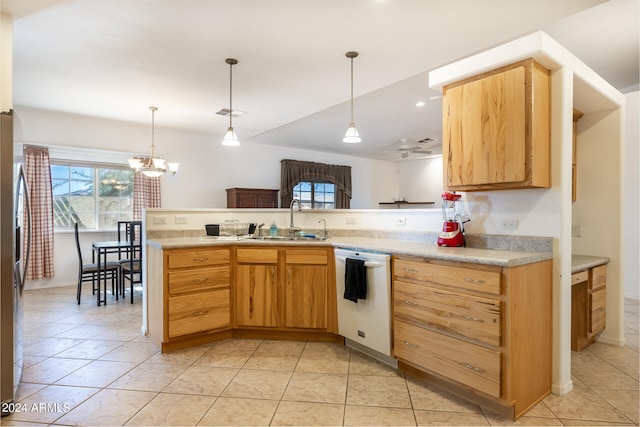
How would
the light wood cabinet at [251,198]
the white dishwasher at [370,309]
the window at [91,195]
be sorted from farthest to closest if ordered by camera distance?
1. the light wood cabinet at [251,198]
2. the window at [91,195]
3. the white dishwasher at [370,309]

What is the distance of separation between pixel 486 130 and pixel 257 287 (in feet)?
7.11

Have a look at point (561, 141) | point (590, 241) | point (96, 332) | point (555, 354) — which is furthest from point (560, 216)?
point (96, 332)

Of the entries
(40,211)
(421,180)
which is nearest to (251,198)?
(40,211)

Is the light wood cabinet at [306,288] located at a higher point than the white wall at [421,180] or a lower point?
lower

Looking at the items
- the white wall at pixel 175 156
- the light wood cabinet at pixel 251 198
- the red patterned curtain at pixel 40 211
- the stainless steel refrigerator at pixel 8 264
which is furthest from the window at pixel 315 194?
the stainless steel refrigerator at pixel 8 264

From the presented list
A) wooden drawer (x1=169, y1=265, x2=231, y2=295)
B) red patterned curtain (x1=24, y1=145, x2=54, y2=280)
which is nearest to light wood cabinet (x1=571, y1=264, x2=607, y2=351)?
Result: wooden drawer (x1=169, y1=265, x2=231, y2=295)

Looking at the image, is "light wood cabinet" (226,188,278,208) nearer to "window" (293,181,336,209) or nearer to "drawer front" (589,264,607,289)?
"window" (293,181,336,209)

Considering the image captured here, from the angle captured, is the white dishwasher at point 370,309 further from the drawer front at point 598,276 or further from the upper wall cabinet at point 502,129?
the drawer front at point 598,276

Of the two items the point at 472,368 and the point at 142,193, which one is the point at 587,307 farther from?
the point at 142,193

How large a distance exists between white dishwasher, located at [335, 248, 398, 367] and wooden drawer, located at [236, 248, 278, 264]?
57 centimetres

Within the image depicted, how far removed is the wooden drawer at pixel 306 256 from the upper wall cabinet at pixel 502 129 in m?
1.21

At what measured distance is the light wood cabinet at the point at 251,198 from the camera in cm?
650

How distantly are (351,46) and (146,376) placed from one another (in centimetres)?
310

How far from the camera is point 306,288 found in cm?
295
